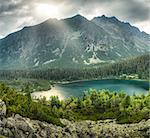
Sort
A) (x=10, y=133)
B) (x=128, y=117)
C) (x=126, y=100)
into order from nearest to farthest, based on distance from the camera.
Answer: (x=10, y=133) → (x=128, y=117) → (x=126, y=100)

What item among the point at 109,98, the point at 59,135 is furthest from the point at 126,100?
the point at 59,135

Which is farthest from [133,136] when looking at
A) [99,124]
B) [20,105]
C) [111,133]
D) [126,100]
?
[126,100]

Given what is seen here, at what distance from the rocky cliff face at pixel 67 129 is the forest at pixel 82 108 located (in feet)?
6.47

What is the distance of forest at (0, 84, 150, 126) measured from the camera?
62.1m

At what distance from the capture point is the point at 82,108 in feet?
317

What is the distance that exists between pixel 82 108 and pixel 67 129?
32.5 meters

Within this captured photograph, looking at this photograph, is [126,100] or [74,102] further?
[74,102]

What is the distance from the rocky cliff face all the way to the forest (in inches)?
77.6

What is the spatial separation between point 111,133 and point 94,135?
328cm

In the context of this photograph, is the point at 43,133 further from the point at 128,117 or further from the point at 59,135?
the point at 128,117

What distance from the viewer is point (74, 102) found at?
340 feet

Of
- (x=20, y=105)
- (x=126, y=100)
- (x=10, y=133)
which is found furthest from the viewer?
(x=126, y=100)

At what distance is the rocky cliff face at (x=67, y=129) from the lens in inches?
2105

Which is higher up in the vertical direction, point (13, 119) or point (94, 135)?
point (13, 119)
